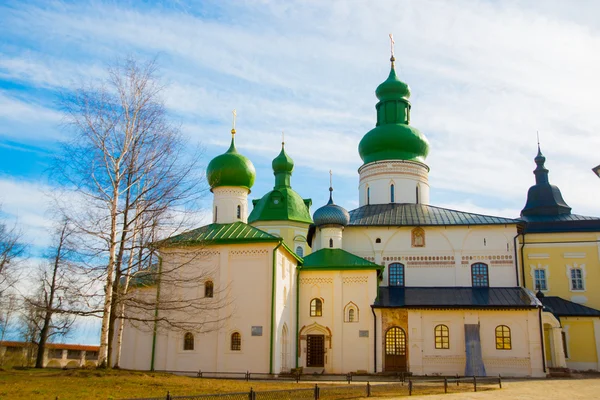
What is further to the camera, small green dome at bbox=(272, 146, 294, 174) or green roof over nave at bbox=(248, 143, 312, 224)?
small green dome at bbox=(272, 146, 294, 174)

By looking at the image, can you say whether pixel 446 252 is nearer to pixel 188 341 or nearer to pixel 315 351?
pixel 315 351

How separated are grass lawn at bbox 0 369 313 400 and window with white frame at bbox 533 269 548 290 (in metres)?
19.4

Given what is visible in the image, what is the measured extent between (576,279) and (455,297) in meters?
7.76

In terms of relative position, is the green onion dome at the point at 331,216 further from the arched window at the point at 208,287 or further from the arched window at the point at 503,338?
the arched window at the point at 503,338

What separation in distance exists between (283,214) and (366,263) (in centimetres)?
1030

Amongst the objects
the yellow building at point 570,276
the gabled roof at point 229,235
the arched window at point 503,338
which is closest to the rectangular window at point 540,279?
the yellow building at point 570,276

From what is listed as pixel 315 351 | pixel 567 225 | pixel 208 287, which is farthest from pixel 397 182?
pixel 208 287

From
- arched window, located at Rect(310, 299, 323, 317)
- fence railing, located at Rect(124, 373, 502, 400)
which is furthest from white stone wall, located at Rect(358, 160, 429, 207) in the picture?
fence railing, located at Rect(124, 373, 502, 400)

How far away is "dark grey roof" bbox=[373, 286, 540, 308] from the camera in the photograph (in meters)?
24.9

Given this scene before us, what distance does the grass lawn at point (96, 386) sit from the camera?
38.5 feet

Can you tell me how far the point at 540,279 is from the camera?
97.5 feet

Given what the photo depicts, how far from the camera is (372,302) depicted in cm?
2562

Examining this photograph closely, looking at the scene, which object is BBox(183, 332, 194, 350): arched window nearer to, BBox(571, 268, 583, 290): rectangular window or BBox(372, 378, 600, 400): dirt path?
BBox(372, 378, 600, 400): dirt path

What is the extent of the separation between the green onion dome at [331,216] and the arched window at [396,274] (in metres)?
3.13
